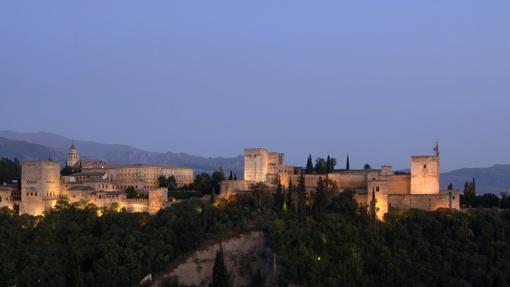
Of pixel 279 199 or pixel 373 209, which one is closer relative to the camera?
pixel 373 209

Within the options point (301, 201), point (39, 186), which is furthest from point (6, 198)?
point (301, 201)

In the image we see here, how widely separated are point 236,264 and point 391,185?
1473cm

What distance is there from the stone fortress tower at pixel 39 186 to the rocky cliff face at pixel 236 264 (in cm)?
1350

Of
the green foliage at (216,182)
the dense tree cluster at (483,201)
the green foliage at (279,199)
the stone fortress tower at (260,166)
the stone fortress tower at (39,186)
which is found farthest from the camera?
the stone fortress tower at (260,166)

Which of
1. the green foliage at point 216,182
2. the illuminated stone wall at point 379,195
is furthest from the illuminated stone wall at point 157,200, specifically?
the illuminated stone wall at point 379,195

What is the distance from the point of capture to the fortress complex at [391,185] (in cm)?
5388

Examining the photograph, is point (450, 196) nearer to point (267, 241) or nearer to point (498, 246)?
point (498, 246)

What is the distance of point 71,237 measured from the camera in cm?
4966

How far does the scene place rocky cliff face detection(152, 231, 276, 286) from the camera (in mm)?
47406

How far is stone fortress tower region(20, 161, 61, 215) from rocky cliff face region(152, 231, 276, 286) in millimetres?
13496

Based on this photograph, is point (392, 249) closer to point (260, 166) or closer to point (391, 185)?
point (391, 185)

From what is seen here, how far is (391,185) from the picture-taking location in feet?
186

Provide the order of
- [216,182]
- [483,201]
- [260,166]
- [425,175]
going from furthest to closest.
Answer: [216,182] → [260,166] → [483,201] → [425,175]

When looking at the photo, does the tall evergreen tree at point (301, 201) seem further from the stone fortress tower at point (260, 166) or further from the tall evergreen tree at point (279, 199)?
the stone fortress tower at point (260, 166)
